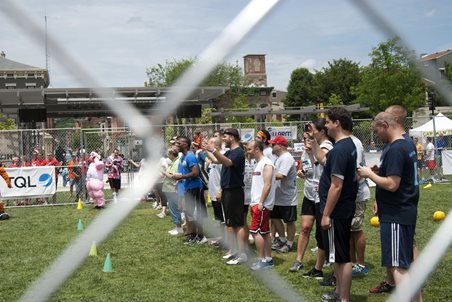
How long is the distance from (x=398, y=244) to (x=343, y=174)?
27.7 inches

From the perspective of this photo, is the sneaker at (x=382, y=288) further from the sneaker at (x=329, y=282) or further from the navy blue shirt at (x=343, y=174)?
the navy blue shirt at (x=343, y=174)

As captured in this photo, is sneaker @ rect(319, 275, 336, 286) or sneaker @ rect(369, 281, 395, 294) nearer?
sneaker @ rect(369, 281, 395, 294)

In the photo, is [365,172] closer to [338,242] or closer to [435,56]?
[338,242]

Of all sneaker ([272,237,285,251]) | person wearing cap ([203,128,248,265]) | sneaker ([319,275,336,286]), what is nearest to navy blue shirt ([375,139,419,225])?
sneaker ([319,275,336,286])

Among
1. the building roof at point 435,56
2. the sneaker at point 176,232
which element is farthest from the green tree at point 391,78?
the sneaker at point 176,232

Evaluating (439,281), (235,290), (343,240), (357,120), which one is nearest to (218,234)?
(343,240)

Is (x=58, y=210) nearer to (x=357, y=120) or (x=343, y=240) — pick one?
(x=357, y=120)

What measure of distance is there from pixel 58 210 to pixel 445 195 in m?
9.74

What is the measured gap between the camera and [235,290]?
219 inches

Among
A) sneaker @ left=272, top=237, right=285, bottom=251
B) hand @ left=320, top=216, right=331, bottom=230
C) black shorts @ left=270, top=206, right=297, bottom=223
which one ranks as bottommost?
sneaker @ left=272, top=237, right=285, bottom=251

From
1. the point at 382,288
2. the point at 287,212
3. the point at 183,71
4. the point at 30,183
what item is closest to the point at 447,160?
the point at 287,212

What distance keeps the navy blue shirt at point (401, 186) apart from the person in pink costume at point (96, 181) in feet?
34.2

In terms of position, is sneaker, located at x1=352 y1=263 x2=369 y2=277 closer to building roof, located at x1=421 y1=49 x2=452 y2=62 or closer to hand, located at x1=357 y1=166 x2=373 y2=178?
hand, located at x1=357 y1=166 x2=373 y2=178

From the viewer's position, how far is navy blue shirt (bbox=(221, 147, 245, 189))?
253 inches
